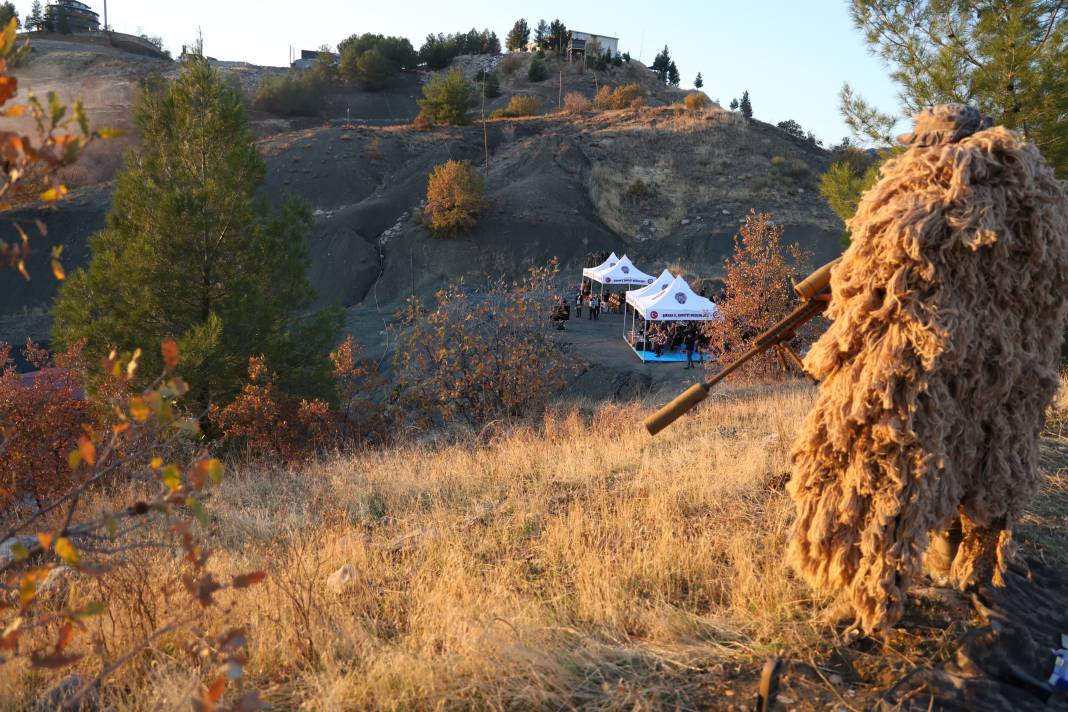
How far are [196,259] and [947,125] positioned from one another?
12339 millimetres

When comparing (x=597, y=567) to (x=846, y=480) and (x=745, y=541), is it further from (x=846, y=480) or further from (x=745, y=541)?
(x=846, y=480)

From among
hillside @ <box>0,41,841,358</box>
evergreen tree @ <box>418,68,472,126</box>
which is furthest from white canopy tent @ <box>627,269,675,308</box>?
evergreen tree @ <box>418,68,472,126</box>

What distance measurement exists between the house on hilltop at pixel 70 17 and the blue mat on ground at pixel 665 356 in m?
65.7

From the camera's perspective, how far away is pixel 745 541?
389 cm

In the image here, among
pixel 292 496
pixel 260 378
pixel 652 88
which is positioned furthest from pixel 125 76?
pixel 292 496

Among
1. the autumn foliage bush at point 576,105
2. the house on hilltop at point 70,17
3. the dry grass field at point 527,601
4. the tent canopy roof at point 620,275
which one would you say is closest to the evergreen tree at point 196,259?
the dry grass field at point 527,601

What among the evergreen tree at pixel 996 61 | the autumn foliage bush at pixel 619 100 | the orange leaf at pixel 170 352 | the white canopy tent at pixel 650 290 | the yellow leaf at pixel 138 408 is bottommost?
the white canopy tent at pixel 650 290

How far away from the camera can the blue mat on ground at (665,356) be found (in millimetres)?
19850

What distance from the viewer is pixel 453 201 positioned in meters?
33.8

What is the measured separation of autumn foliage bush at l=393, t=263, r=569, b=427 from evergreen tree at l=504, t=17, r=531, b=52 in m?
69.9

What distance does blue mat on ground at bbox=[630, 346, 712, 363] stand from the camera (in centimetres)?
1985

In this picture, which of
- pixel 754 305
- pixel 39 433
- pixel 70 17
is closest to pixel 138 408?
pixel 39 433

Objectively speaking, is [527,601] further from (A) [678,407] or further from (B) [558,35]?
(B) [558,35]

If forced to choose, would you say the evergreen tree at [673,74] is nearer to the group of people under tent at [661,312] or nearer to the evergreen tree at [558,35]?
the evergreen tree at [558,35]
